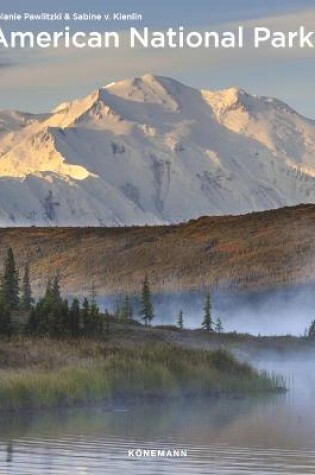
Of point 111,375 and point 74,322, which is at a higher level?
point 74,322

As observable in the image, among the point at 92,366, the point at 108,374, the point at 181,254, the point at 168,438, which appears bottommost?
the point at 181,254

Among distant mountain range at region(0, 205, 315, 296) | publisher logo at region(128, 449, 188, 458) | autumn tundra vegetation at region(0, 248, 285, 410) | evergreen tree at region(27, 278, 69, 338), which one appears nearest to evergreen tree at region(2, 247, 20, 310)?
autumn tundra vegetation at region(0, 248, 285, 410)

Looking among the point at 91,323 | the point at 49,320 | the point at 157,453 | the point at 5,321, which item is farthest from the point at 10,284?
the point at 157,453

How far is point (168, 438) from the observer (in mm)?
44688

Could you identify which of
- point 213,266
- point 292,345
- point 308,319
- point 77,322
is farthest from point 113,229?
point 77,322

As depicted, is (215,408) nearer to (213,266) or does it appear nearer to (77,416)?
(77,416)

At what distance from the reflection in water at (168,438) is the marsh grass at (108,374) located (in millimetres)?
931

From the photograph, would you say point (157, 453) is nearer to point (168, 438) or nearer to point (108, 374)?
point (168, 438)

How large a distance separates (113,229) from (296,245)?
27053 mm

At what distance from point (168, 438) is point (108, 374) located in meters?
9.55

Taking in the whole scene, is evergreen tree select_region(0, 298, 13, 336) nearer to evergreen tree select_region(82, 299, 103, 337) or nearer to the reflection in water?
evergreen tree select_region(82, 299, 103, 337)

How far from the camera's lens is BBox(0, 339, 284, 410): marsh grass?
50281mm

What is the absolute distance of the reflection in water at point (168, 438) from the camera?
38.1 meters

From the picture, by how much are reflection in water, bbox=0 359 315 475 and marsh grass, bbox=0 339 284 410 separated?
3.05ft
